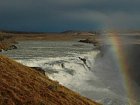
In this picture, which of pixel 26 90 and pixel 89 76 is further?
pixel 89 76

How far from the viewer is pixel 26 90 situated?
1395 cm

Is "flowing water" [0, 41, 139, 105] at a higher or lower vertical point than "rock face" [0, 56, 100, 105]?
higher

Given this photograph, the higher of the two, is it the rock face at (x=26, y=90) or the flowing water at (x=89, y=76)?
the flowing water at (x=89, y=76)

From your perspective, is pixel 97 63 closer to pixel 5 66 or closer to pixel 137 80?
pixel 137 80

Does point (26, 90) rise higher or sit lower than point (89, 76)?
lower

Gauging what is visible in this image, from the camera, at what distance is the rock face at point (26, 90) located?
13.4m

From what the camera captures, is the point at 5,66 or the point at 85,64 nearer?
the point at 5,66

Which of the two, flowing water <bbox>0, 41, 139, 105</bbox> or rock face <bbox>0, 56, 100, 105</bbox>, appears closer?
rock face <bbox>0, 56, 100, 105</bbox>

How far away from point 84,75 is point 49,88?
91.3 feet

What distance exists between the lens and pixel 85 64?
1924 inches

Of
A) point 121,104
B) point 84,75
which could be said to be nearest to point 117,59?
point 84,75

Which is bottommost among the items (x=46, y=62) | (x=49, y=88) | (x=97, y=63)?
(x=49, y=88)

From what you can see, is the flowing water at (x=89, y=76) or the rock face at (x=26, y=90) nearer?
the rock face at (x=26, y=90)

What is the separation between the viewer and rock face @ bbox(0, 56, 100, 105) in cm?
1337
